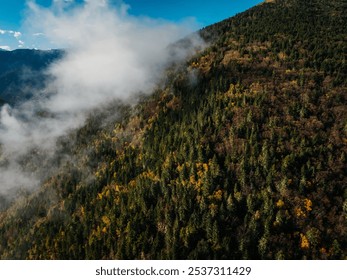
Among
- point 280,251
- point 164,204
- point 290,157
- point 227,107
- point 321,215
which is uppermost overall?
point 227,107

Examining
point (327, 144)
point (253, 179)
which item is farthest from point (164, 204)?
point (327, 144)

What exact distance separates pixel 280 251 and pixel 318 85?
12514 centimetres

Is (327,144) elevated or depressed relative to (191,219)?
elevated

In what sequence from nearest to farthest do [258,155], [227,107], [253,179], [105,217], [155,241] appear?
[155,241]
[253,179]
[258,155]
[105,217]
[227,107]

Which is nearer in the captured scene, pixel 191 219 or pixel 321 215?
pixel 321 215

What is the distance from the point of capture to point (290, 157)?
135 m

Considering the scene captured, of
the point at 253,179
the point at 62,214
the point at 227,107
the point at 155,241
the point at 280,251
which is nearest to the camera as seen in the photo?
the point at 280,251

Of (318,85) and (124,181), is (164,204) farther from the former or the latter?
(318,85)

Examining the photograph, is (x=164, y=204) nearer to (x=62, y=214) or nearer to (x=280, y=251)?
(x=280, y=251)

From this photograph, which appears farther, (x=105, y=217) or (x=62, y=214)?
(x=62, y=214)

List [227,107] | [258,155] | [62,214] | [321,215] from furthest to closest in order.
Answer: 1. [62,214]
2. [227,107]
3. [258,155]
4. [321,215]

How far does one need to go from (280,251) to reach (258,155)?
5104cm

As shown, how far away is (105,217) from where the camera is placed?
6112 inches
